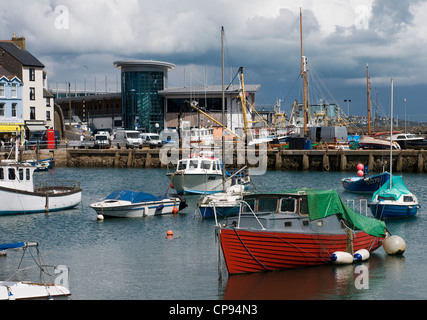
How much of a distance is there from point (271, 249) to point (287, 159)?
52524 millimetres

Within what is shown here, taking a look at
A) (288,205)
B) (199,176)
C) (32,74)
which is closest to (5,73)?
(32,74)

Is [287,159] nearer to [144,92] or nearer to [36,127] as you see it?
[36,127]

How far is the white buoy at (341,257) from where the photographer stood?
27906mm

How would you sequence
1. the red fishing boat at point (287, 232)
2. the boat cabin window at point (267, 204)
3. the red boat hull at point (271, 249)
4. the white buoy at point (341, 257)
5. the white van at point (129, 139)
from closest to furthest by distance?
the red boat hull at point (271, 249) → the red fishing boat at point (287, 232) → the boat cabin window at point (267, 204) → the white buoy at point (341, 257) → the white van at point (129, 139)

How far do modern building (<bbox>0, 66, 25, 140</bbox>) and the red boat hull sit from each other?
7087 cm

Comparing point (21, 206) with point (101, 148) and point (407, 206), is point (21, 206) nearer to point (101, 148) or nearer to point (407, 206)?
point (407, 206)

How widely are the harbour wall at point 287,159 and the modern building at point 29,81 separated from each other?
485 inches

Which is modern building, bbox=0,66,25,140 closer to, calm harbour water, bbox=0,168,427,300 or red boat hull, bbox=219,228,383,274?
→ calm harbour water, bbox=0,168,427,300

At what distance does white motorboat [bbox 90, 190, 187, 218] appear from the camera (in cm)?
4228

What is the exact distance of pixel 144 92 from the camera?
123 meters

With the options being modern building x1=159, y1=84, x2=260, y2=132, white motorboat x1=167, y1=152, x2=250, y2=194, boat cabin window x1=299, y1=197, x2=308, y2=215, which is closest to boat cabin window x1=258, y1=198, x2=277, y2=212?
boat cabin window x1=299, y1=197, x2=308, y2=215


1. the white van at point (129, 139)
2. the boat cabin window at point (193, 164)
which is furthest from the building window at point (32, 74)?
the boat cabin window at point (193, 164)

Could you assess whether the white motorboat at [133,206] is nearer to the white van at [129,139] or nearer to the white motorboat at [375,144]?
the white motorboat at [375,144]

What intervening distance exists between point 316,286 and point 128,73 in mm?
103304
